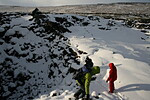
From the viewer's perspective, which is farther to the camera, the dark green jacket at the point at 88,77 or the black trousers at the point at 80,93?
the black trousers at the point at 80,93

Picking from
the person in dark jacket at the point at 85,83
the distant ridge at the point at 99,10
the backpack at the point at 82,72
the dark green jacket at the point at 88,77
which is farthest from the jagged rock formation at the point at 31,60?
the distant ridge at the point at 99,10

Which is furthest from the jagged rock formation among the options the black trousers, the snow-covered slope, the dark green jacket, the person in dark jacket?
the dark green jacket

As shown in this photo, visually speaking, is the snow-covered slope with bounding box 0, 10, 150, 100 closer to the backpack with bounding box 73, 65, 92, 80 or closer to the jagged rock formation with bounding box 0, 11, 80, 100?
the jagged rock formation with bounding box 0, 11, 80, 100

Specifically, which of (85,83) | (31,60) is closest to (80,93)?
(85,83)

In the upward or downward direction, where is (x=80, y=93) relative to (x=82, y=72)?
downward

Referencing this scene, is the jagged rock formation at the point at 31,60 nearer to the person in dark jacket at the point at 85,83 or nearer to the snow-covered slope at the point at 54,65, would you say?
the snow-covered slope at the point at 54,65

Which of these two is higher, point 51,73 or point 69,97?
point 69,97

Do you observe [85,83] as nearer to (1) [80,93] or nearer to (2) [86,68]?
(2) [86,68]

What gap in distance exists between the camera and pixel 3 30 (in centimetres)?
1326

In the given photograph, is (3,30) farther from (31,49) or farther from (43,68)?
(43,68)

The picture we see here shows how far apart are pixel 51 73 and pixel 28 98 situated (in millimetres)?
2918

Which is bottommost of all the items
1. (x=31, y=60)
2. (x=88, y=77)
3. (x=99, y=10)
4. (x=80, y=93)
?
(x=31, y=60)

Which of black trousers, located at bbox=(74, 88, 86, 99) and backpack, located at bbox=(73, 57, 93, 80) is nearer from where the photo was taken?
backpack, located at bbox=(73, 57, 93, 80)

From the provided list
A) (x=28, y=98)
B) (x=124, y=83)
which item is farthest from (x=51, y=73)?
(x=124, y=83)
